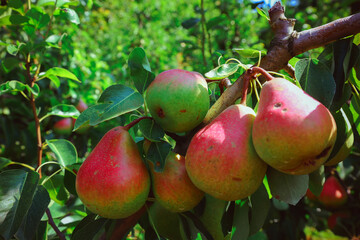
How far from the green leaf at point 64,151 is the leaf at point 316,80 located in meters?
0.77

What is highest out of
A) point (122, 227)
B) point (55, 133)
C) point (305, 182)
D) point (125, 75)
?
point (305, 182)

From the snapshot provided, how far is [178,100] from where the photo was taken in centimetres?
66

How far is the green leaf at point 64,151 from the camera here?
110 centimetres

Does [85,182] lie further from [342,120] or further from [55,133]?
[55,133]

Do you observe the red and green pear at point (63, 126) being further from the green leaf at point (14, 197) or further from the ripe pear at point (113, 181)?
the ripe pear at point (113, 181)

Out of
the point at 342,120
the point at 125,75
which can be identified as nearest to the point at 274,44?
the point at 342,120

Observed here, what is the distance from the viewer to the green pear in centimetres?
79

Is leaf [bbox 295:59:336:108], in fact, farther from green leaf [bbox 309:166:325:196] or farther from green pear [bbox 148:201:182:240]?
green pear [bbox 148:201:182:240]

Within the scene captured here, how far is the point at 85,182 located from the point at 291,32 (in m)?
0.52

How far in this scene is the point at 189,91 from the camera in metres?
Answer: 0.67

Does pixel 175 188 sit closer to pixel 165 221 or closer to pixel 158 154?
pixel 158 154

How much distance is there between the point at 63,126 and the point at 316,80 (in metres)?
1.47

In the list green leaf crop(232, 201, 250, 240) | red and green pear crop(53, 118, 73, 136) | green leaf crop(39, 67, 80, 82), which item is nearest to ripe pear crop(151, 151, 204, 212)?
green leaf crop(232, 201, 250, 240)

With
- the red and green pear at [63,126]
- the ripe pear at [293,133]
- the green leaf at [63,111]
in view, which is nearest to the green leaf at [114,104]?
the ripe pear at [293,133]
